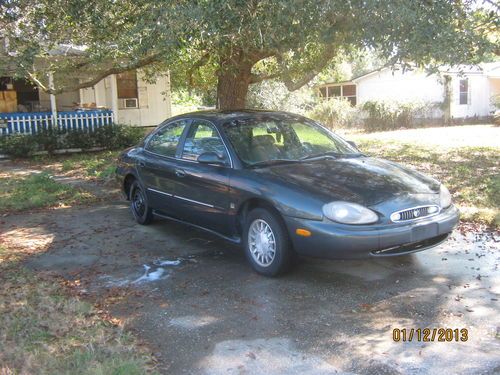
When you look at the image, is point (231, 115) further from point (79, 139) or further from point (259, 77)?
point (79, 139)

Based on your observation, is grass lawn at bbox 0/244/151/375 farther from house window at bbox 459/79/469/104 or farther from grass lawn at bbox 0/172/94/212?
house window at bbox 459/79/469/104

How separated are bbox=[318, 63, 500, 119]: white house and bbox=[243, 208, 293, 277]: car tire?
2271 centimetres

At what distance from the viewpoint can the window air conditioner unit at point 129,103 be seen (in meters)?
19.2

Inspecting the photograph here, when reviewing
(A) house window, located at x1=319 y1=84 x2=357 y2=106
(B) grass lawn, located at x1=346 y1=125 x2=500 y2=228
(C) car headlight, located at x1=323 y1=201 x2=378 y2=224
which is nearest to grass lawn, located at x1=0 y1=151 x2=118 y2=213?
(C) car headlight, located at x1=323 y1=201 x2=378 y2=224

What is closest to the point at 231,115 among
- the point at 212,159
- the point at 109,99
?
the point at 212,159

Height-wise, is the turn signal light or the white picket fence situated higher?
the white picket fence

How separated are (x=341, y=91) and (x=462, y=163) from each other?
21744 mm

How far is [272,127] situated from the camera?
604 centimetres

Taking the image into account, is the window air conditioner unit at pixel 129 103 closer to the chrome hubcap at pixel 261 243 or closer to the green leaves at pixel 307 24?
the green leaves at pixel 307 24

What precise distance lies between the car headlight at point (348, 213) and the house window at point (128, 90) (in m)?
15.8

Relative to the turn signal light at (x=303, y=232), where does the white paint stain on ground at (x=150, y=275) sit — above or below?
below

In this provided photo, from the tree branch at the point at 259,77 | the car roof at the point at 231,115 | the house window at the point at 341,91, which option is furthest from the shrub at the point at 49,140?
the house window at the point at 341,91

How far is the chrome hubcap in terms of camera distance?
5020mm

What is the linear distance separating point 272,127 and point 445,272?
2.38m
